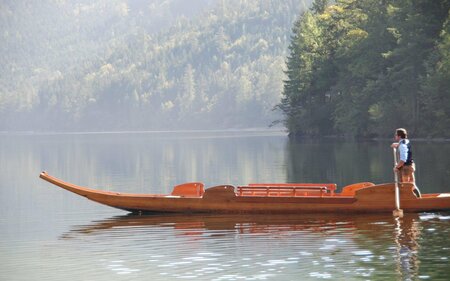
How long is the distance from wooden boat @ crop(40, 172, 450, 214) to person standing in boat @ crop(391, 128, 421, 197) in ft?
2.32

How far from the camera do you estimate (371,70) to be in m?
112

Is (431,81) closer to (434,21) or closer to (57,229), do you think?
(434,21)

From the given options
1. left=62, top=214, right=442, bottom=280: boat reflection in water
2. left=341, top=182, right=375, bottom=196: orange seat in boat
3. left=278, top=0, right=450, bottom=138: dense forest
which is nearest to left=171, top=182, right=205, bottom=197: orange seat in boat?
left=62, top=214, right=442, bottom=280: boat reflection in water

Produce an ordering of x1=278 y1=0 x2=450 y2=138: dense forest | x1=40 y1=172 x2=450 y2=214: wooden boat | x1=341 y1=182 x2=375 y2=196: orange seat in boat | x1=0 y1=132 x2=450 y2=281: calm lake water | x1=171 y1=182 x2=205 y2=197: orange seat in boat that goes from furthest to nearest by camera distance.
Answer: x1=278 y1=0 x2=450 y2=138: dense forest, x1=171 y1=182 x2=205 y2=197: orange seat in boat, x1=341 y1=182 x2=375 y2=196: orange seat in boat, x1=40 y1=172 x2=450 y2=214: wooden boat, x1=0 y1=132 x2=450 y2=281: calm lake water

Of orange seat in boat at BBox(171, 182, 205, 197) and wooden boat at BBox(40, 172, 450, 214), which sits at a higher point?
orange seat in boat at BBox(171, 182, 205, 197)

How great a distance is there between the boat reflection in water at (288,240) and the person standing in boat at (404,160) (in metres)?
1.73

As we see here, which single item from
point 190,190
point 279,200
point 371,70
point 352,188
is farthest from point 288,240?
point 371,70

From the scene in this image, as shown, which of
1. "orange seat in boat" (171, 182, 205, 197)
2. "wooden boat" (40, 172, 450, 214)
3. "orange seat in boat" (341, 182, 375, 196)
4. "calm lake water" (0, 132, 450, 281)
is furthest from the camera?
"orange seat in boat" (171, 182, 205, 197)

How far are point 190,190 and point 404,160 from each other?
877cm

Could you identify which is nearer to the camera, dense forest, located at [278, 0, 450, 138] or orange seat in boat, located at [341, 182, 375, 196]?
orange seat in boat, located at [341, 182, 375, 196]

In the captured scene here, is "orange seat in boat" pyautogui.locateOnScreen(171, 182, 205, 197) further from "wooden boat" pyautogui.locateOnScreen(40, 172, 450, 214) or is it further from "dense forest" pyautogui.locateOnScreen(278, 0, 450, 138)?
"dense forest" pyautogui.locateOnScreen(278, 0, 450, 138)

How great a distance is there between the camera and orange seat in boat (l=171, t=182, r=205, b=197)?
3934cm

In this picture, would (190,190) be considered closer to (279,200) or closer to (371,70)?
(279,200)

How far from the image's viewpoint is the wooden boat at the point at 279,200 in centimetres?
3572
